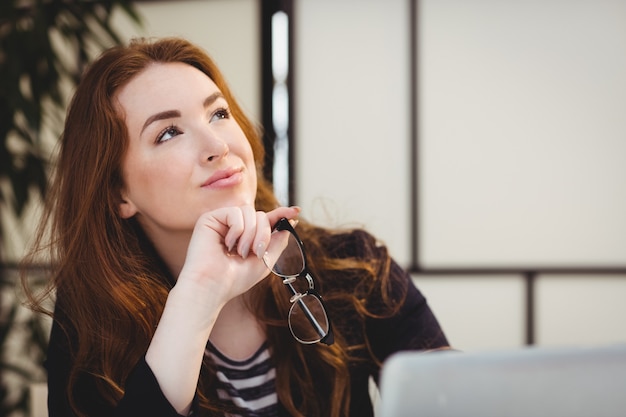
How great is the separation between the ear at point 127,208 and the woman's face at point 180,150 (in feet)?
0.07

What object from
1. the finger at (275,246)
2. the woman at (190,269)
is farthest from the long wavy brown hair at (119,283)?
the finger at (275,246)

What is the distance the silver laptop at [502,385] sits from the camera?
0.38m

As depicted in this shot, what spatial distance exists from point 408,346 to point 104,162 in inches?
27.4

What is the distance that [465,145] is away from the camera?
90.4 inches

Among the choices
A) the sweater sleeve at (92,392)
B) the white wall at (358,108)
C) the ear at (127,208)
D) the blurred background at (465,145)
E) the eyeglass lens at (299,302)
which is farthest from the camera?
the white wall at (358,108)

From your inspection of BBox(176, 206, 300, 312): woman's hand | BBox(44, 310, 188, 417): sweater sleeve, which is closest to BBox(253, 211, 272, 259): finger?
BBox(176, 206, 300, 312): woman's hand

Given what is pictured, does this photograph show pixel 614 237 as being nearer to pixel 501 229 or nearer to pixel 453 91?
pixel 501 229

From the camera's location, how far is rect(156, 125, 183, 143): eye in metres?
1.10

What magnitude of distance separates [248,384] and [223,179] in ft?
1.30

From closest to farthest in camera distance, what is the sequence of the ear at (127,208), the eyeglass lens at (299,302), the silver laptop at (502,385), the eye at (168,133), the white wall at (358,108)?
the silver laptop at (502,385) < the eyeglass lens at (299,302) < the eye at (168,133) < the ear at (127,208) < the white wall at (358,108)

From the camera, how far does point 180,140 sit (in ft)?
3.55

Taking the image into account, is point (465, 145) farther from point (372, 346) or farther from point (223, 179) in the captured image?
point (223, 179)

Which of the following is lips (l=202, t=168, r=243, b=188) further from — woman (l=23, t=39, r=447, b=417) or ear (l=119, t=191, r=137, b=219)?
ear (l=119, t=191, r=137, b=219)

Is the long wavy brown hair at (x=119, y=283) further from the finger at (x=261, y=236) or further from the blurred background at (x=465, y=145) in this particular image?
the blurred background at (x=465, y=145)
